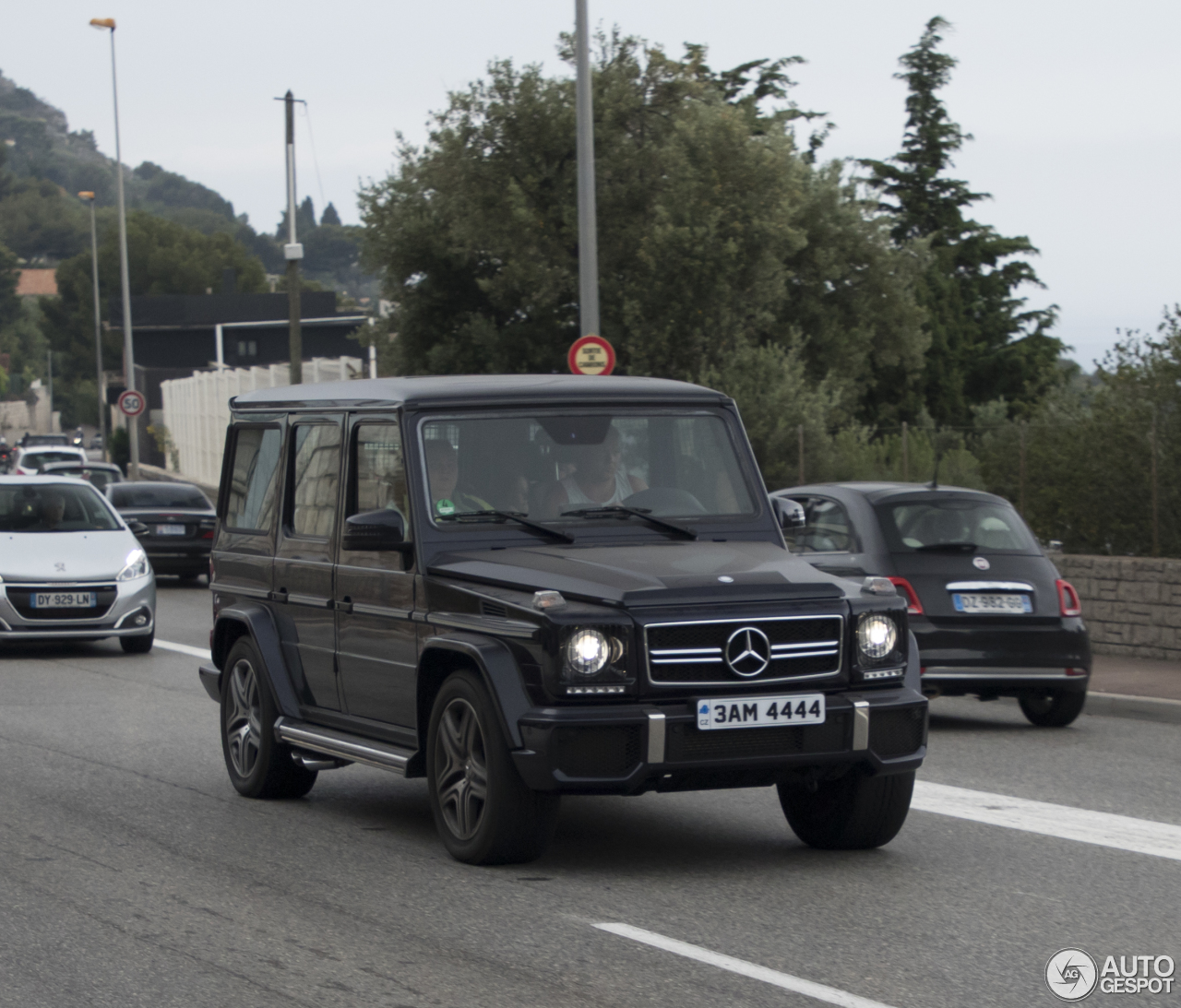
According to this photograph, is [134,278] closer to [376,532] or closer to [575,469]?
[575,469]

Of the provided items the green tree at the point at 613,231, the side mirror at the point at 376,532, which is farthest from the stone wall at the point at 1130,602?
the green tree at the point at 613,231

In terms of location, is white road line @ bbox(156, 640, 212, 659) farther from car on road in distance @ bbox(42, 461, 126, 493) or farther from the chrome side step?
car on road in distance @ bbox(42, 461, 126, 493)

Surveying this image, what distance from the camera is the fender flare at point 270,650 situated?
867 centimetres

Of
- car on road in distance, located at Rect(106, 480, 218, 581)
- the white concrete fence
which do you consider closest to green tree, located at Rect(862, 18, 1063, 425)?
the white concrete fence

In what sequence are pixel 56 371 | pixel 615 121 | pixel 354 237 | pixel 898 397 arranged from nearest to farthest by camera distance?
pixel 615 121
pixel 354 237
pixel 898 397
pixel 56 371

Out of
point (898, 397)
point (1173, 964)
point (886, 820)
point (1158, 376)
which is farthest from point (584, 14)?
point (898, 397)

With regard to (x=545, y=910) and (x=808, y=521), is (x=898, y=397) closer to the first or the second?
(x=808, y=521)

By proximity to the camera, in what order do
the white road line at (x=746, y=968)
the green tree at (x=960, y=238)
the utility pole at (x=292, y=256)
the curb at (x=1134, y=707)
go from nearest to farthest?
the white road line at (x=746, y=968), the curb at (x=1134, y=707), the utility pole at (x=292, y=256), the green tree at (x=960, y=238)

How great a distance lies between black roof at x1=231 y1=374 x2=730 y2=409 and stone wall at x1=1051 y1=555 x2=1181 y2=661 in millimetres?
8170

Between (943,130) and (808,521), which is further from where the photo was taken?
(943,130)

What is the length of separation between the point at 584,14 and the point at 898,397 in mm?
27878

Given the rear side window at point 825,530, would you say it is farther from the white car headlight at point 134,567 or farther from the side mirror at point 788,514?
the white car headlight at point 134,567

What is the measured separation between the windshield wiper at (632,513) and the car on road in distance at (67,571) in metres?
9.72

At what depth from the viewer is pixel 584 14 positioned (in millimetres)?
21812
